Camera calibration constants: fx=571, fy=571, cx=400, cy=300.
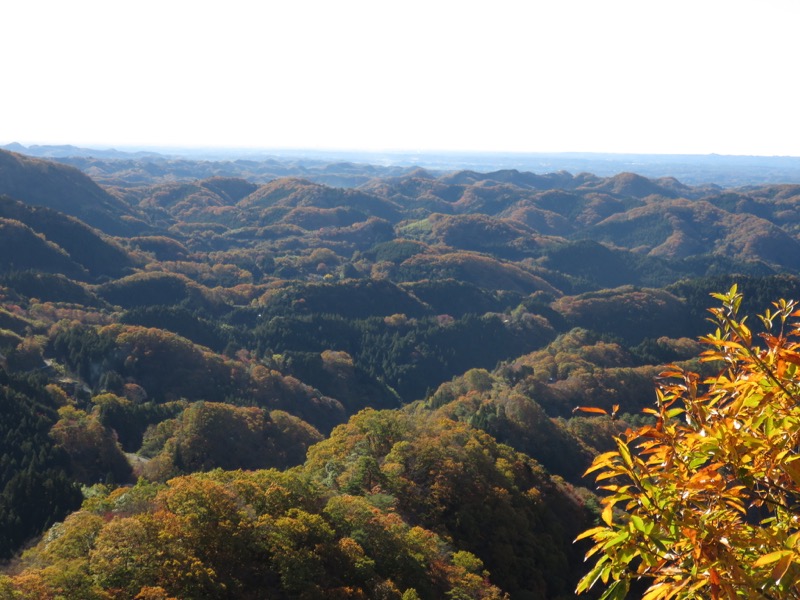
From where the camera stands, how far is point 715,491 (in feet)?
17.4

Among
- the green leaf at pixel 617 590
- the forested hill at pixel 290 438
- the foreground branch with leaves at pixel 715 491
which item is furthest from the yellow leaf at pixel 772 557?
the forested hill at pixel 290 438

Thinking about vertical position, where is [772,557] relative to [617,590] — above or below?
above

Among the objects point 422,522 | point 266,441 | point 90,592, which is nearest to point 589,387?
point 266,441

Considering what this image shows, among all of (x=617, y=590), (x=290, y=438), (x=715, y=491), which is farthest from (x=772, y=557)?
(x=290, y=438)

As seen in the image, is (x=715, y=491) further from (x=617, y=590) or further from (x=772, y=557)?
(x=617, y=590)

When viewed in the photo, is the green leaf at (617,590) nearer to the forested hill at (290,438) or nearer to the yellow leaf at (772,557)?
the yellow leaf at (772,557)

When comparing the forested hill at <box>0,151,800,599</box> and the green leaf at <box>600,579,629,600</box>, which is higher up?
the green leaf at <box>600,579,629,600</box>

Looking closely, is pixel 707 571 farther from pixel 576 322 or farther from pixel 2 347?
pixel 576 322

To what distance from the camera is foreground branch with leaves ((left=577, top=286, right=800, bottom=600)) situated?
4.82m

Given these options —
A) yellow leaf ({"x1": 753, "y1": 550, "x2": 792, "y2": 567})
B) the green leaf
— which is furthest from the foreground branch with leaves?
yellow leaf ({"x1": 753, "y1": 550, "x2": 792, "y2": 567})

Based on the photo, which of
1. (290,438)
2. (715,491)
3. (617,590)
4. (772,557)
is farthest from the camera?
(290,438)

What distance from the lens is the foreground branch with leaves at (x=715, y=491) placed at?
482 centimetres

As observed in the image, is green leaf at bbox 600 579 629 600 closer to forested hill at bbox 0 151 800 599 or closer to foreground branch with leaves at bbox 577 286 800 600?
foreground branch with leaves at bbox 577 286 800 600

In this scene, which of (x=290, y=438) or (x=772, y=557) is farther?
(x=290, y=438)
